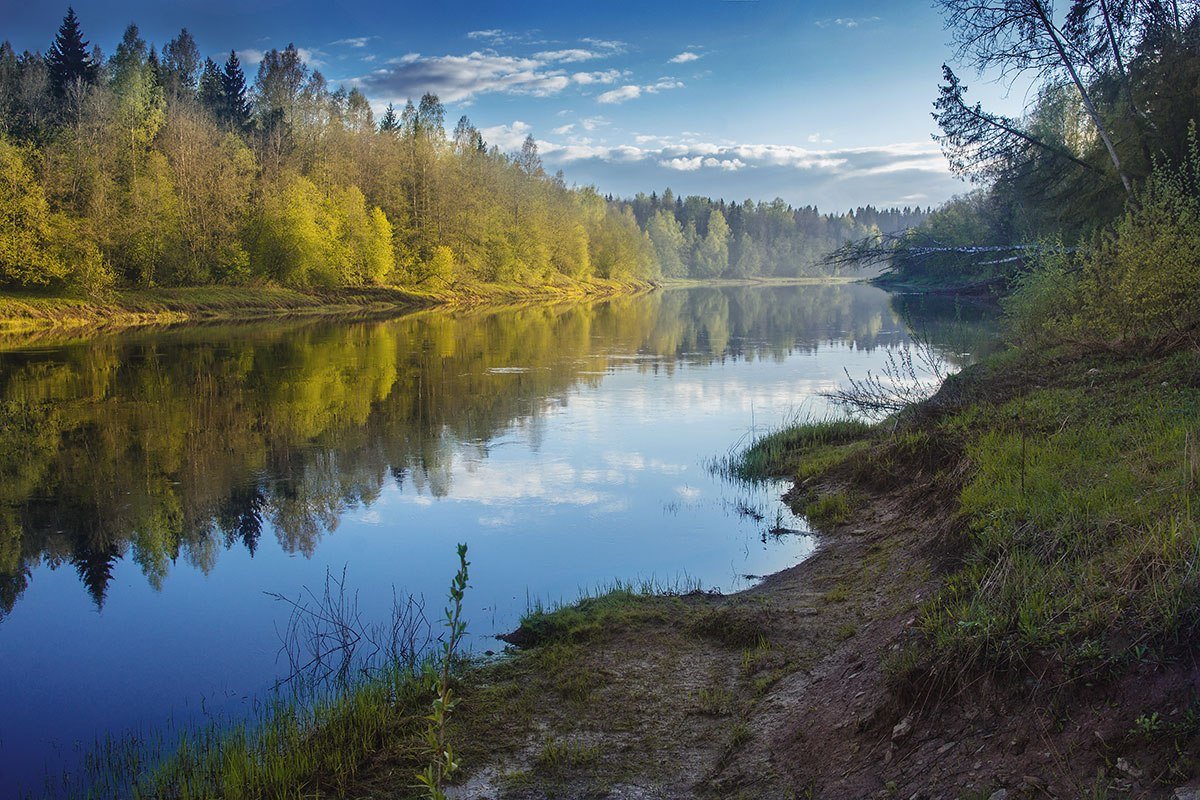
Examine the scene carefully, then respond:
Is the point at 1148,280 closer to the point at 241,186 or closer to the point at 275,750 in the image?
the point at 275,750

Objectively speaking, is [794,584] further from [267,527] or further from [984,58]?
[984,58]

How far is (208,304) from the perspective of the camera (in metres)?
52.9

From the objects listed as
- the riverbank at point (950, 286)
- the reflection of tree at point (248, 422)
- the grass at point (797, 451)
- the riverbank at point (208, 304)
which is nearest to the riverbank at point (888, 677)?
the grass at point (797, 451)

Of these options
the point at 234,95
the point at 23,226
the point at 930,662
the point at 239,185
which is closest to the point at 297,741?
the point at 930,662

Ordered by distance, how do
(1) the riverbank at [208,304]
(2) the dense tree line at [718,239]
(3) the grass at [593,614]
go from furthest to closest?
(2) the dense tree line at [718,239] < (1) the riverbank at [208,304] < (3) the grass at [593,614]

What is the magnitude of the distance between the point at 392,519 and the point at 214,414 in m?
11.0

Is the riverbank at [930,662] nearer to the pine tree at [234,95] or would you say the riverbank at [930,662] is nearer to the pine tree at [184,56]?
the pine tree at [234,95]

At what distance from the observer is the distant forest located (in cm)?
4731

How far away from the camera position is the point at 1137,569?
5.08m

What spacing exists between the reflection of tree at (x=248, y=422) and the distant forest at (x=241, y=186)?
11.2m

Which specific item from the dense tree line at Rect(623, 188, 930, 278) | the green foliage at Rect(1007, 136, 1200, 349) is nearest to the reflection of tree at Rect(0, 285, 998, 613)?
the green foliage at Rect(1007, 136, 1200, 349)

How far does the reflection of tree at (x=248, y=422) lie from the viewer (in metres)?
12.5

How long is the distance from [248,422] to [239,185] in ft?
147

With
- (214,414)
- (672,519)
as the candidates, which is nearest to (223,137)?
(214,414)
